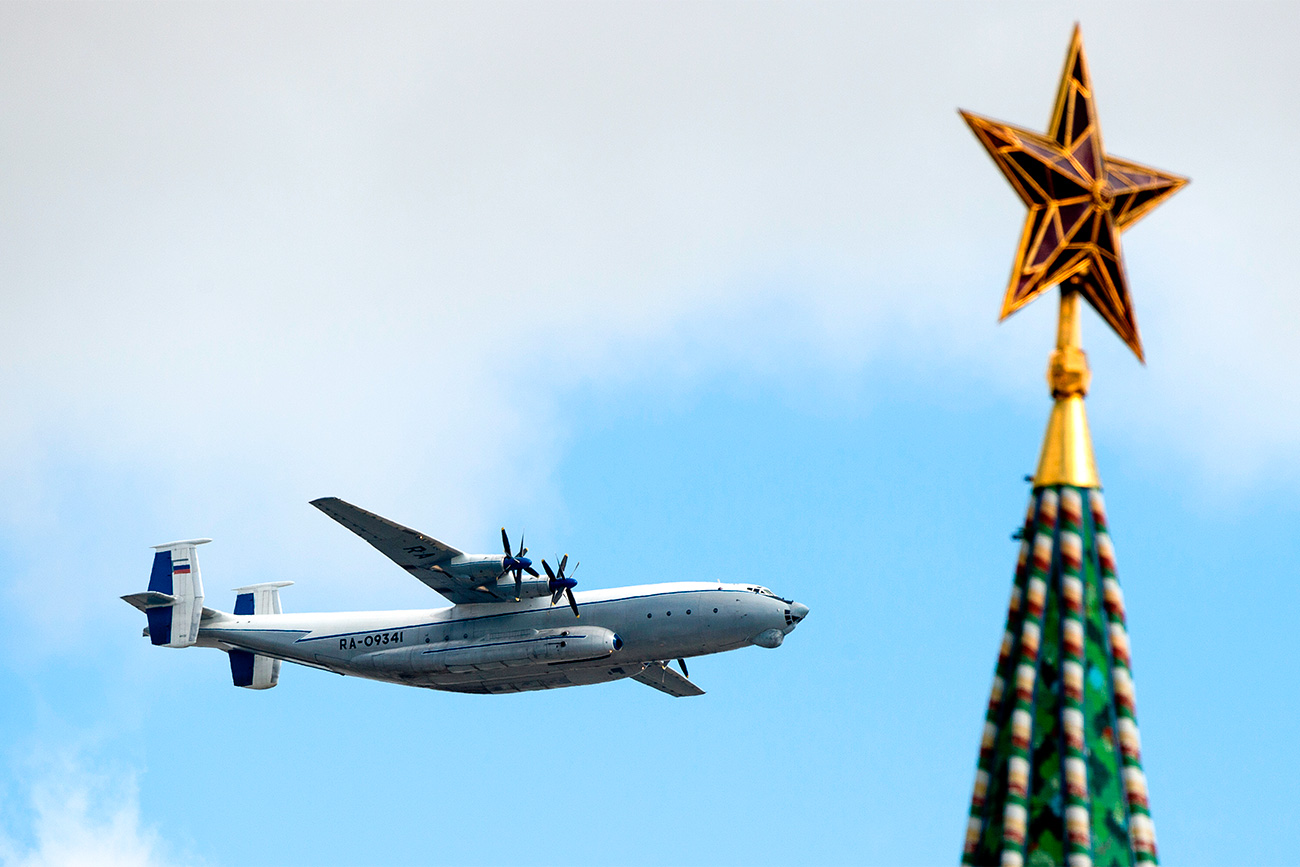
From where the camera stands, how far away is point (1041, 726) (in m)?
28.0

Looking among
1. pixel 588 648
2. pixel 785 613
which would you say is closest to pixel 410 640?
pixel 588 648

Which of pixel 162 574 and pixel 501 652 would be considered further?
pixel 162 574

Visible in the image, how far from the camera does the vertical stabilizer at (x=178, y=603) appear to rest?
263 ft

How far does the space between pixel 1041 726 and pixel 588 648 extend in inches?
1656

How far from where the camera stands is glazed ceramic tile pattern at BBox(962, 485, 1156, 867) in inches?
1069

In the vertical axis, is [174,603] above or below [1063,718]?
above

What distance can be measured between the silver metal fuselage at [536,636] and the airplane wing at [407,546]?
1.59m

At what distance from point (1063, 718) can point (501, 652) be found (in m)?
45.3

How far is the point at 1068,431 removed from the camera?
29.4 meters

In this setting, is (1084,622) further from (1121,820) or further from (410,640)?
(410,640)

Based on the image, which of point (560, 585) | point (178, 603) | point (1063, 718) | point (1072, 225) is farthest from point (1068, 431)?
point (178, 603)

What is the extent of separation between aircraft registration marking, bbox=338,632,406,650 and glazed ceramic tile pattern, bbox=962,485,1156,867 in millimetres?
48907

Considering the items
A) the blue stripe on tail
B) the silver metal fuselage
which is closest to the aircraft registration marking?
the silver metal fuselage

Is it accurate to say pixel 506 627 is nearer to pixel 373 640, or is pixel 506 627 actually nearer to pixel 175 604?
pixel 373 640
